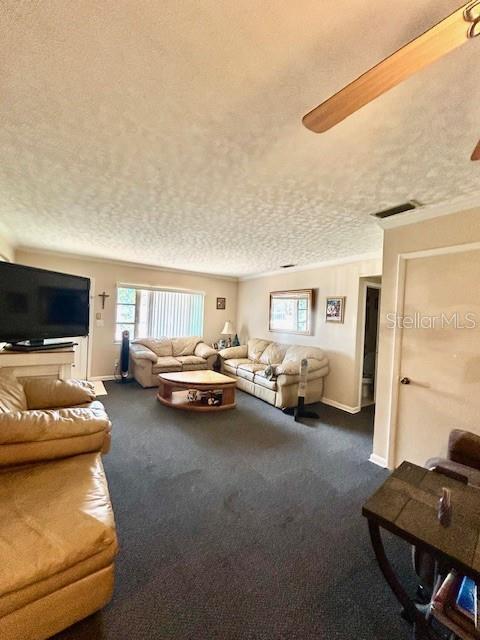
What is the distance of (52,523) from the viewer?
1132 mm

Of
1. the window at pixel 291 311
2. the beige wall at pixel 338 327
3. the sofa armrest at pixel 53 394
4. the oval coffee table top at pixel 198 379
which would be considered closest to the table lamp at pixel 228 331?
the window at pixel 291 311

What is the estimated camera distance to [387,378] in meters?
2.70

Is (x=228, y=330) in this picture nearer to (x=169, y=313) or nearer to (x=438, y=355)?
(x=169, y=313)

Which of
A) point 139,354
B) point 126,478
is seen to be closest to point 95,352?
point 139,354

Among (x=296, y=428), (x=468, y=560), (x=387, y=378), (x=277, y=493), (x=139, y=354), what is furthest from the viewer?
(x=139, y=354)

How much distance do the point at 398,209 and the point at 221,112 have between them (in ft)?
6.14

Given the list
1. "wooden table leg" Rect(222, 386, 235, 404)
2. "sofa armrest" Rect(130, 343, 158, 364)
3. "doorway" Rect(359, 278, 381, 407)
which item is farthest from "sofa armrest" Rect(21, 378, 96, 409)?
"doorway" Rect(359, 278, 381, 407)

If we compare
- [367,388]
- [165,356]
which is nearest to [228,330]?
[165,356]

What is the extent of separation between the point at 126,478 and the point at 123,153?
8.18 ft

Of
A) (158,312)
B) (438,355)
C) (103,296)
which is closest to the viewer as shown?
(438,355)

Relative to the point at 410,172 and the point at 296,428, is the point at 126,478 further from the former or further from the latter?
the point at 410,172

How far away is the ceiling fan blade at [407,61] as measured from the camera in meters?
0.68

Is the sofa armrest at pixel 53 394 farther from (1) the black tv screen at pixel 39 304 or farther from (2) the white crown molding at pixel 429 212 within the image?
Answer: (2) the white crown molding at pixel 429 212

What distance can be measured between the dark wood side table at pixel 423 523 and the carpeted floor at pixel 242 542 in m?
0.25
